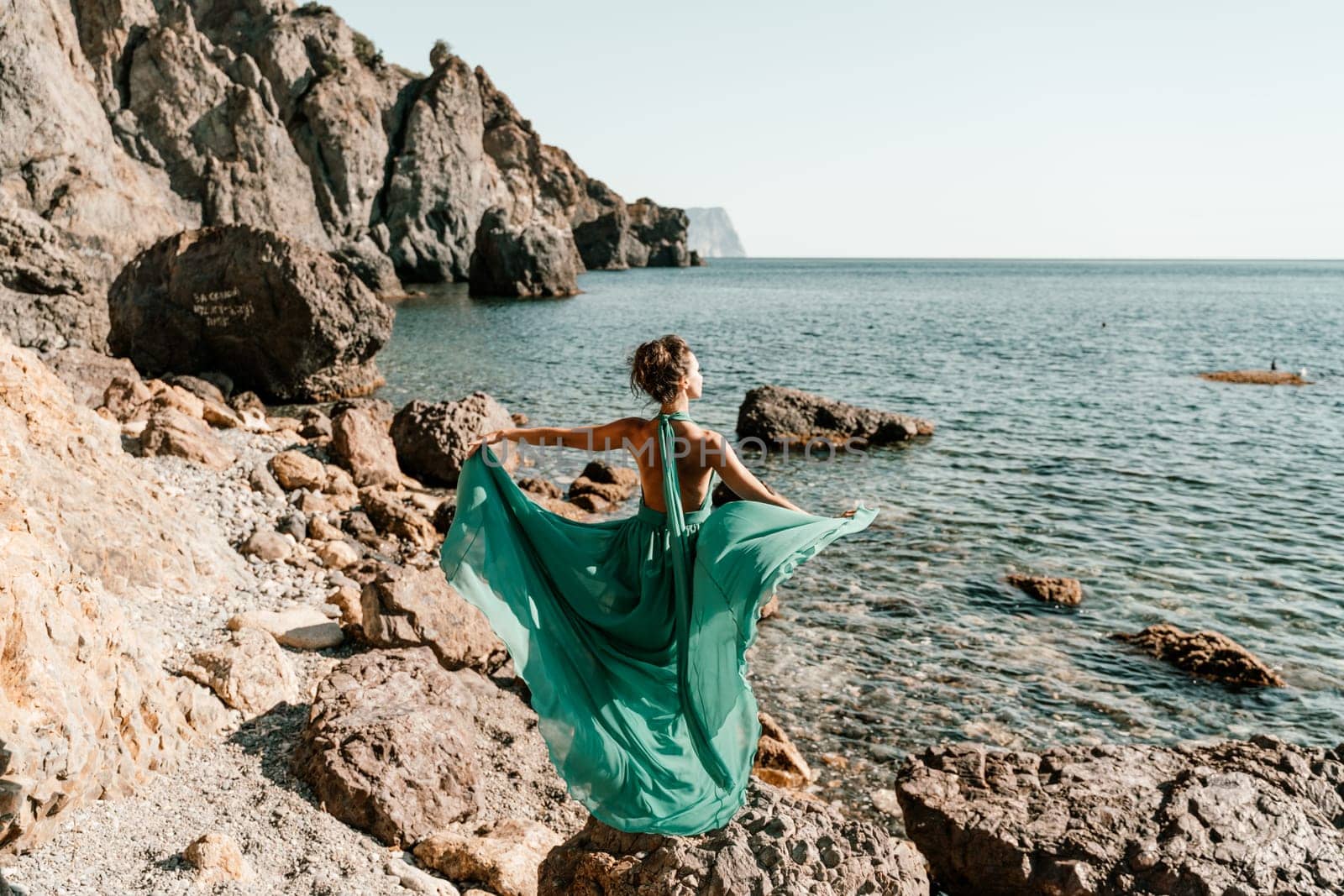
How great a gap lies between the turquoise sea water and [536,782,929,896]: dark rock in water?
10.00 ft

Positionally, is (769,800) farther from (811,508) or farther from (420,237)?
(420,237)

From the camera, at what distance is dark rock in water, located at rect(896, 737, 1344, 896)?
501cm

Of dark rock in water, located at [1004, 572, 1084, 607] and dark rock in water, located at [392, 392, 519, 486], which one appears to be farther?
dark rock in water, located at [392, 392, 519, 486]

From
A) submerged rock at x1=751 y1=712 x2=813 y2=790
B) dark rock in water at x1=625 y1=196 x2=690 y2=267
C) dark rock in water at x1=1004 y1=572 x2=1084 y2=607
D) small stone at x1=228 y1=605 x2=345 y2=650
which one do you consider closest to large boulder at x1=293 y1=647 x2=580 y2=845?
small stone at x1=228 y1=605 x2=345 y2=650

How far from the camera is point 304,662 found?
23.7 feet

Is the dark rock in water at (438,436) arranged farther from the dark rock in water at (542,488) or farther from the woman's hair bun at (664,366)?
the woman's hair bun at (664,366)

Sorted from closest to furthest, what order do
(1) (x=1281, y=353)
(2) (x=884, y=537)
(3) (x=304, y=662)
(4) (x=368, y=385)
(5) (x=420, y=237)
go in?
(3) (x=304, y=662) → (2) (x=884, y=537) → (4) (x=368, y=385) → (1) (x=1281, y=353) → (5) (x=420, y=237)

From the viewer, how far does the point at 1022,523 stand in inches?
576

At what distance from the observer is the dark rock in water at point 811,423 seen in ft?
66.7

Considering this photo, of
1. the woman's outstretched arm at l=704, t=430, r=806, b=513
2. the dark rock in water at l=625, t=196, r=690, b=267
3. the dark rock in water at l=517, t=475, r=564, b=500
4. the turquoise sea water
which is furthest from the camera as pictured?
the dark rock in water at l=625, t=196, r=690, b=267

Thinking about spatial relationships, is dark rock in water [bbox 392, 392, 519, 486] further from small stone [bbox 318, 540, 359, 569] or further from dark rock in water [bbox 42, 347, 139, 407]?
small stone [bbox 318, 540, 359, 569]

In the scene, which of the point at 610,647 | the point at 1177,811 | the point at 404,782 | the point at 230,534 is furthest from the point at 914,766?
the point at 230,534

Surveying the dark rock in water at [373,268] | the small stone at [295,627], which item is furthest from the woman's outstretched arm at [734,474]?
the dark rock in water at [373,268]

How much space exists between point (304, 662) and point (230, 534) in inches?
125
